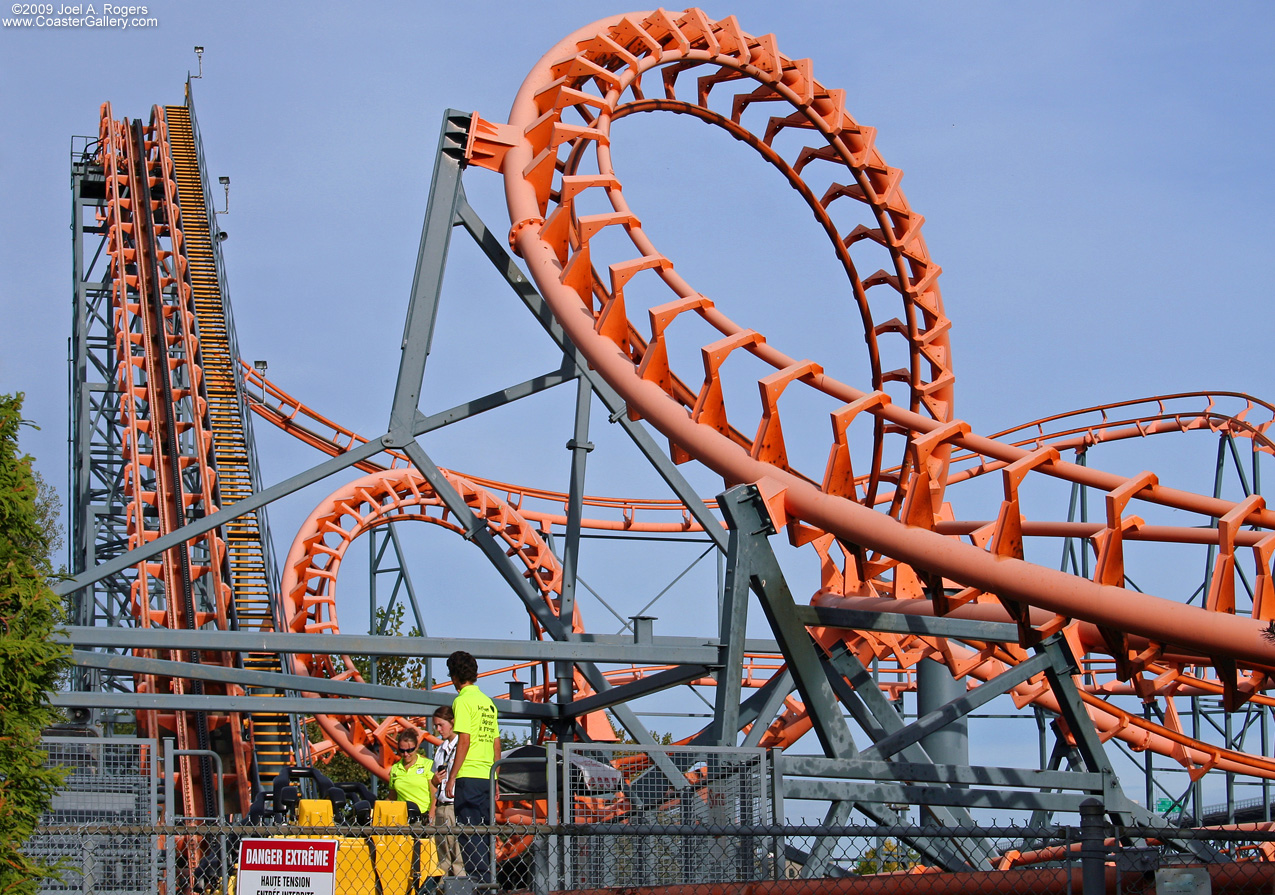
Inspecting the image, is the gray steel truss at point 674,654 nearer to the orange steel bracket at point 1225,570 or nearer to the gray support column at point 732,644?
the gray support column at point 732,644

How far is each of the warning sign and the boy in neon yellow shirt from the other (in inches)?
66.9

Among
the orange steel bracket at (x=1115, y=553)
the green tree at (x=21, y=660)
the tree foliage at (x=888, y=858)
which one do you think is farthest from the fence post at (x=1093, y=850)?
the green tree at (x=21, y=660)

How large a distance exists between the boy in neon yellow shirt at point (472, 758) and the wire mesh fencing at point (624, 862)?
0.16m

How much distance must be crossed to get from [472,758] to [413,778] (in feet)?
2.69

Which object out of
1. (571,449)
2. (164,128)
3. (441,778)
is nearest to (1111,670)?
(571,449)

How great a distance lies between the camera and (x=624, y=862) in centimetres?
557

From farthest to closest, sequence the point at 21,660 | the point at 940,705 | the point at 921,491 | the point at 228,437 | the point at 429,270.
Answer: the point at 228,437 < the point at 940,705 < the point at 429,270 < the point at 921,491 < the point at 21,660

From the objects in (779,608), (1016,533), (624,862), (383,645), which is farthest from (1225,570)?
(383,645)

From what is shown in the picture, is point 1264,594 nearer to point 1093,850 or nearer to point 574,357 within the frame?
point 1093,850

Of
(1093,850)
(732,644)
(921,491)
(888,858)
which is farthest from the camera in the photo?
(888,858)

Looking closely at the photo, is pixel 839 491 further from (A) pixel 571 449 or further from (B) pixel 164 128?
(B) pixel 164 128

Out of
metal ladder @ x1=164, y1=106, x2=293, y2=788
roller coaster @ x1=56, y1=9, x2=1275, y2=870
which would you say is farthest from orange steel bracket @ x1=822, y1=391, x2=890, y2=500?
metal ladder @ x1=164, y1=106, x2=293, y2=788

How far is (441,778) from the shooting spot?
6625mm

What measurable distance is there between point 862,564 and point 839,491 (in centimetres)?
45
